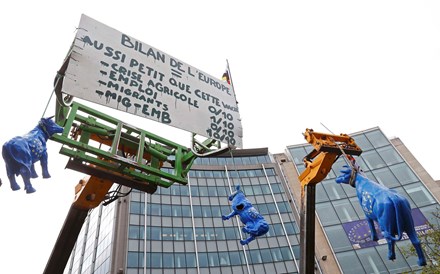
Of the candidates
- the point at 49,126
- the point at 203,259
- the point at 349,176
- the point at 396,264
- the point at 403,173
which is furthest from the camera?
the point at 403,173

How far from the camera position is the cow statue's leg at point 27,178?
10.7ft

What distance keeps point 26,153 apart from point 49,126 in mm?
459

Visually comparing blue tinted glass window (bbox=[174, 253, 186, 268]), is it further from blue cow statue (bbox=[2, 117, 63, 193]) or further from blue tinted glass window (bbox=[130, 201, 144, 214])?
blue cow statue (bbox=[2, 117, 63, 193])

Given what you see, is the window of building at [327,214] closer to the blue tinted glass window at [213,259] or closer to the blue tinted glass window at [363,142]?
the blue tinted glass window at [363,142]

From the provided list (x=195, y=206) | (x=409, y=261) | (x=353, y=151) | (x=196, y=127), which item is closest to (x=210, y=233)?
(x=195, y=206)

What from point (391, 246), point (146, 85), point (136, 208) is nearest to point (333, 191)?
point (136, 208)

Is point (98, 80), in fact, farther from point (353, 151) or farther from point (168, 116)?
point (353, 151)

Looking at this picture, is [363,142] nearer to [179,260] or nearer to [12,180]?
[179,260]

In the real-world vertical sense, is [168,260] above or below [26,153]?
above

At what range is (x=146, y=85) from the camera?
4.37m

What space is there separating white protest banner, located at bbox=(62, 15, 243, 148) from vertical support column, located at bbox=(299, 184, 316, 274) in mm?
2758

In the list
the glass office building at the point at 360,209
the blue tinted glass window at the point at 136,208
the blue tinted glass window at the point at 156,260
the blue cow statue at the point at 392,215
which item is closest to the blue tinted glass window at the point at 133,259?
the blue tinted glass window at the point at 156,260

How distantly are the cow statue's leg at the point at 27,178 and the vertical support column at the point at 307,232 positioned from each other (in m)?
4.90

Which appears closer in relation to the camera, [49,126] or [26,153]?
[26,153]
